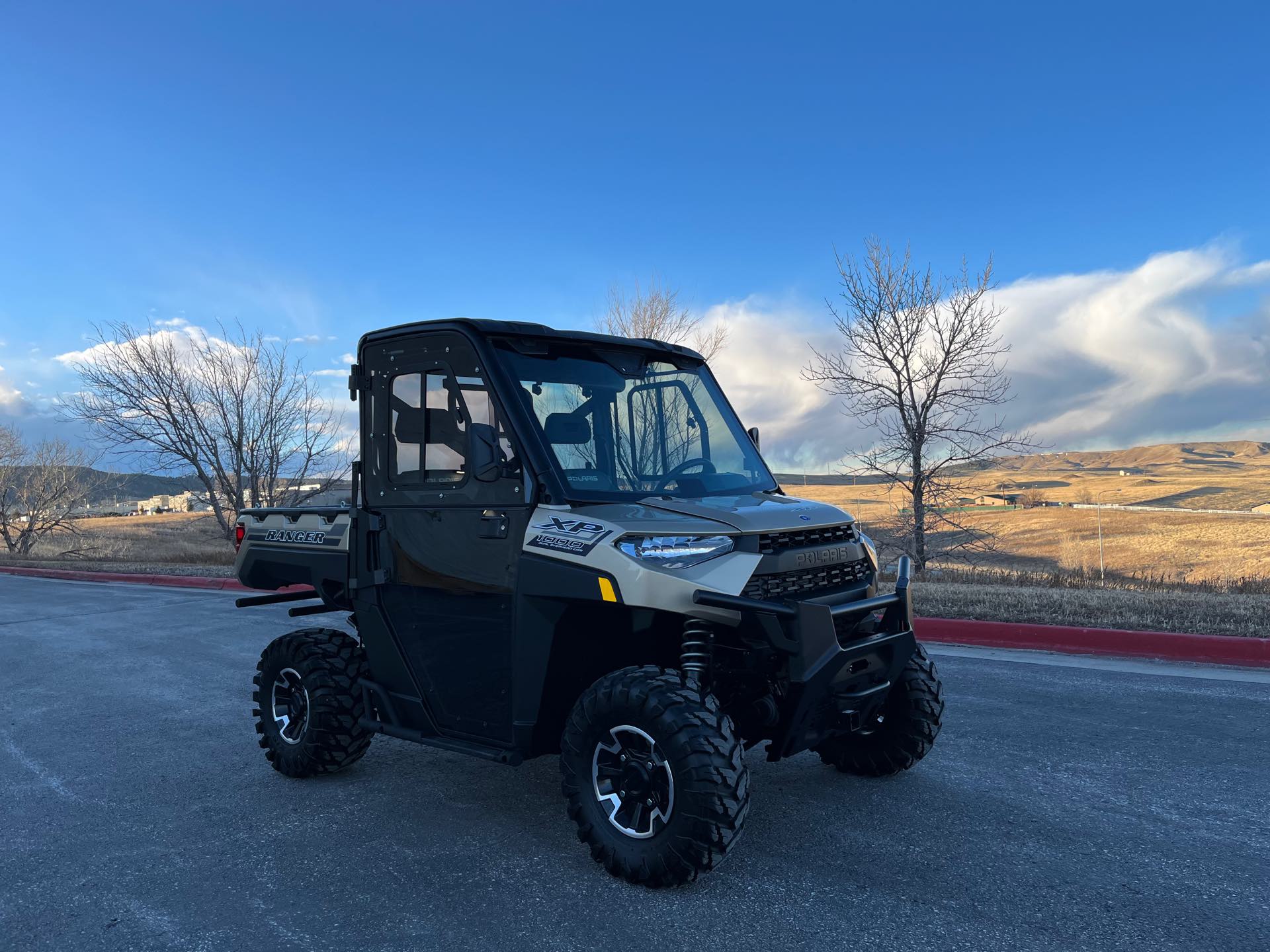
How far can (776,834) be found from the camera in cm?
403

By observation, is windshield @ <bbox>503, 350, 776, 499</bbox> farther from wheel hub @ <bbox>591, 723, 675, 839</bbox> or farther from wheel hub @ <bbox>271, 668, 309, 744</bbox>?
wheel hub @ <bbox>271, 668, 309, 744</bbox>

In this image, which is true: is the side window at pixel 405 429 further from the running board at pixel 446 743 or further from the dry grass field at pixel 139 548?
the dry grass field at pixel 139 548

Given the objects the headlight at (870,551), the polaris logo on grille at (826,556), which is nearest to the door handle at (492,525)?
the polaris logo on grille at (826,556)

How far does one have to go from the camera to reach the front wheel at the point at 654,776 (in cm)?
338

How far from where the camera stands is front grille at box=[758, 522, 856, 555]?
3732mm

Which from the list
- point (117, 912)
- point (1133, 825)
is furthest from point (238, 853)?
point (1133, 825)

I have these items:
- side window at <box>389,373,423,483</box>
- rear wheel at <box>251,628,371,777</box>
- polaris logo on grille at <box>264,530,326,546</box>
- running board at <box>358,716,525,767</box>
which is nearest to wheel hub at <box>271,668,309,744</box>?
rear wheel at <box>251,628,371,777</box>

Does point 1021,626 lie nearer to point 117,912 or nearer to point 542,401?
point 542,401

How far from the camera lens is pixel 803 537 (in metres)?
3.92

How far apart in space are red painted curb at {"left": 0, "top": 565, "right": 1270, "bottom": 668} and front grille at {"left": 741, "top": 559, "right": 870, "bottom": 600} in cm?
510

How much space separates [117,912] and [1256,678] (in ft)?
25.0

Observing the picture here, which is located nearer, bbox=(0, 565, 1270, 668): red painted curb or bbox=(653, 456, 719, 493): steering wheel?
bbox=(653, 456, 719, 493): steering wheel

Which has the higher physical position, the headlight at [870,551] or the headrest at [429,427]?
the headrest at [429,427]

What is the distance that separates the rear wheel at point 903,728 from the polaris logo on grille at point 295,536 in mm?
3052
